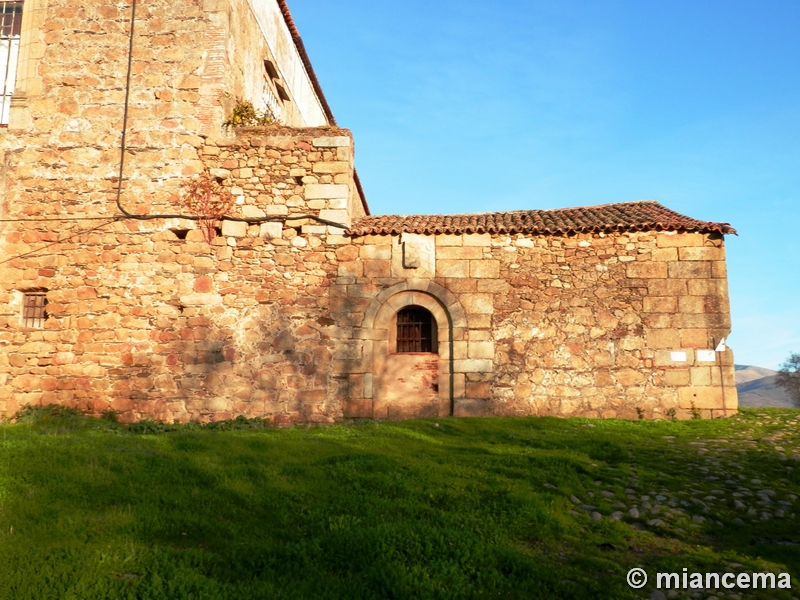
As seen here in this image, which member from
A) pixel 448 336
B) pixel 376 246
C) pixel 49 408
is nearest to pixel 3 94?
pixel 49 408

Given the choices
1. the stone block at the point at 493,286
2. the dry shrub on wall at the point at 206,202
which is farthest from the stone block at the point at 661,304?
the dry shrub on wall at the point at 206,202

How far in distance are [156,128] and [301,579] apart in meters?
10.4

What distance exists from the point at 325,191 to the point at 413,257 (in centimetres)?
216

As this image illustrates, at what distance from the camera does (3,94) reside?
12805 millimetres

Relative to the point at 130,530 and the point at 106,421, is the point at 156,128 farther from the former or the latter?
the point at 130,530

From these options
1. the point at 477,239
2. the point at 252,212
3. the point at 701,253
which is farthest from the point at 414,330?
the point at 701,253

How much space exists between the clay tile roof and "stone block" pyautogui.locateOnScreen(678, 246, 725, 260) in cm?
33

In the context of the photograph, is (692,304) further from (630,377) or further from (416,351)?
(416,351)

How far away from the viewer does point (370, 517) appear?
211 inches

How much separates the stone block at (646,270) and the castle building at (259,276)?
0.10 feet

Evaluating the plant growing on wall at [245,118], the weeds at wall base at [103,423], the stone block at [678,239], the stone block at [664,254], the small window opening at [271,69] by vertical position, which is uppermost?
the small window opening at [271,69]

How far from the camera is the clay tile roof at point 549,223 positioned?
11.9 m

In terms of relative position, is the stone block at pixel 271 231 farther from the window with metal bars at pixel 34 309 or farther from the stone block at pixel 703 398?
A: the stone block at pixel 703 398

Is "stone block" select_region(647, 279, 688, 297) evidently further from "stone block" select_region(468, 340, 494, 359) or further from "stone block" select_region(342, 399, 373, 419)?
"stone block" select_region(342, 399, 373, 419)
